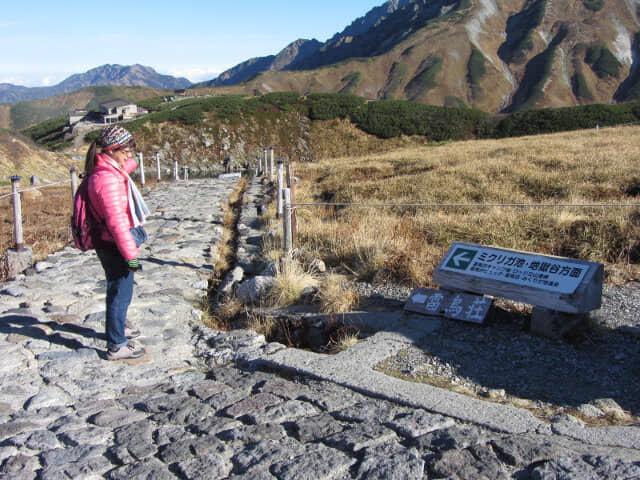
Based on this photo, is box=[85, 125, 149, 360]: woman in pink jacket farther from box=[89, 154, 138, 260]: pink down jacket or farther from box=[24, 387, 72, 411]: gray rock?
box=[24, 387, 72, 411]: gray rock

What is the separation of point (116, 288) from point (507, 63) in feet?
539

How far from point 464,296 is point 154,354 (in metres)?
3.01

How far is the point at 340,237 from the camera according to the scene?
27.1 ft

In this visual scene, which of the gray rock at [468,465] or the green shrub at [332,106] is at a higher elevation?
the green shrub at [332,106]

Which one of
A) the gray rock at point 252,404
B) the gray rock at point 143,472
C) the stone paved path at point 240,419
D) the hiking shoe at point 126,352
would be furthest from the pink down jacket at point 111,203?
the gray rock at point 143,472

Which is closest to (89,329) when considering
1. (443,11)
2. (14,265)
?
(14,265)

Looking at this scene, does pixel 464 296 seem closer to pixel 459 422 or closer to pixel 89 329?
pixel 459 422

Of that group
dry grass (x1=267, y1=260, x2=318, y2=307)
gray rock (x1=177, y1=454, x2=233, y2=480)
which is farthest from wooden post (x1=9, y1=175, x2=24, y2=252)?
gray rock (x1=177, y1=454, x2=233, y2=480)

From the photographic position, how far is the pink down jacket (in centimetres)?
424

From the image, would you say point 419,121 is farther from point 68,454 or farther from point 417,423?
point 68,454

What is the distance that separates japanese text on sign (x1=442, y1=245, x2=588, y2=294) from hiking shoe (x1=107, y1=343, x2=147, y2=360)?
305cm

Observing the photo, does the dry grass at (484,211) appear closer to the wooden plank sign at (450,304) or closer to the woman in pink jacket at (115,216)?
the wooden plank sign at (450,304)

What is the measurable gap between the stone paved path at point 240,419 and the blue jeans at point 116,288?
26 cm

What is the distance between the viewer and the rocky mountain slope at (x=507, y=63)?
132000 millimetres
